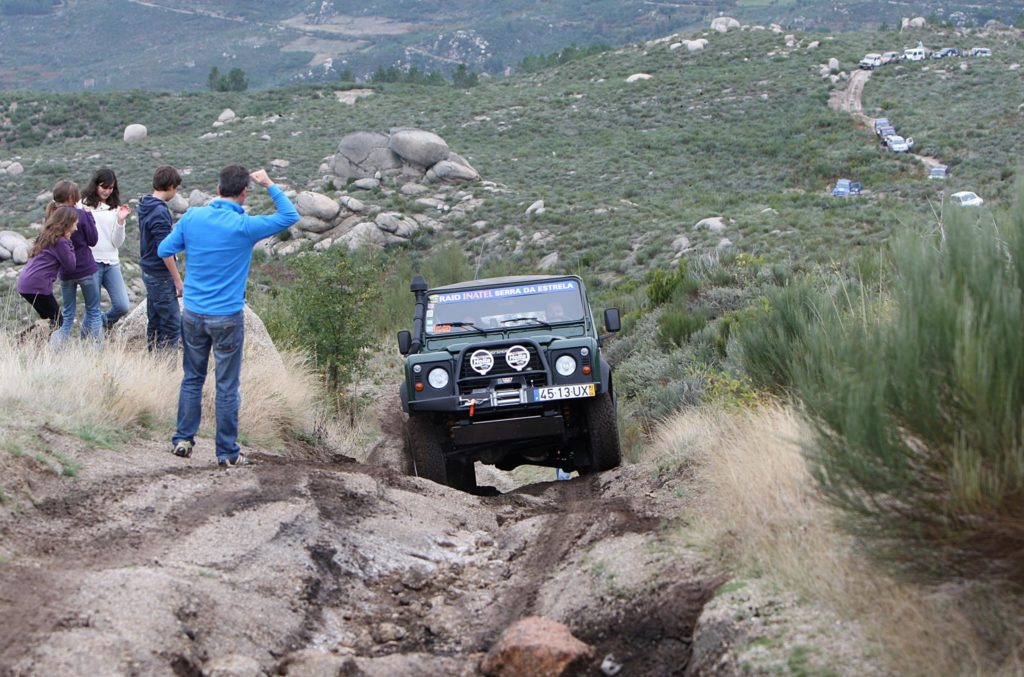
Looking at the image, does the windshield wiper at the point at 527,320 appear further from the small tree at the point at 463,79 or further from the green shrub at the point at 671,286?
the small tree at the point at 463,79

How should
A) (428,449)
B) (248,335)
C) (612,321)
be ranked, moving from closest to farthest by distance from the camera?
(428,449) < (612,321) < (248,335)

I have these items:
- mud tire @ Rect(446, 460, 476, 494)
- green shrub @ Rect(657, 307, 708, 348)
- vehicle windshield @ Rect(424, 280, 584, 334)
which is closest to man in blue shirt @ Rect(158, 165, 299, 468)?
mud tire @ Rect(446, 460, 476, 494)

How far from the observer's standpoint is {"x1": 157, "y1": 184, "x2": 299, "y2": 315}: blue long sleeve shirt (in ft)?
25.2

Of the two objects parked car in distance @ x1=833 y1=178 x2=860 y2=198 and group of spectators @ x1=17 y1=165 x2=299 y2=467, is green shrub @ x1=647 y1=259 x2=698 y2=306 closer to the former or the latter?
group of spectators @ x1=17 y1=165 x2=299 y2=467

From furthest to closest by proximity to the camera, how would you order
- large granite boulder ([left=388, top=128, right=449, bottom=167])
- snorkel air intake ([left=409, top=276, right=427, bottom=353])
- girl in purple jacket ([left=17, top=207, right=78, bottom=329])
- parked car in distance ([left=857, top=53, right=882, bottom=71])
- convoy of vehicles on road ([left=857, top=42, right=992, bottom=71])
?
convoy of vehicles on road ([left=857, top=42, right=992, bottom=71]) → parked car in distance ([left=857, top=53, right=882, bottom=71]) → large granite boulder ([left=388, top=128, right=449, bottom=167]) → snorkel air intake ([left=409, top=276, right=427, bottom=353]) → girl in purple jacket ([left=17, top=207, right=78, bottom=329])

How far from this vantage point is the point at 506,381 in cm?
920

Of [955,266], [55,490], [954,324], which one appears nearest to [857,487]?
[954,324]

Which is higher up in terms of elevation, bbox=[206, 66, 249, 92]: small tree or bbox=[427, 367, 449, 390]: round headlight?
bbox=[427, 367, 449, 390]: round headlight

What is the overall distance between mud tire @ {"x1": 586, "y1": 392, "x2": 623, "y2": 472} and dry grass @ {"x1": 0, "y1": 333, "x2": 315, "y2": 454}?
9.66 ft

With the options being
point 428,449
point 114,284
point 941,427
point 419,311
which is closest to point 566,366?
point 428,449

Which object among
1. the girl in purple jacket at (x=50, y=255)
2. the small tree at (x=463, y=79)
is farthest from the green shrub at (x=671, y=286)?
the small tree at (x=463, y=79)

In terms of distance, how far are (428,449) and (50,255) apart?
365 cm

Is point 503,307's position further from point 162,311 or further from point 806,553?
point 806,553

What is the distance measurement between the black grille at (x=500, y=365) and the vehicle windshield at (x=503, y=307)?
0.93 metres
